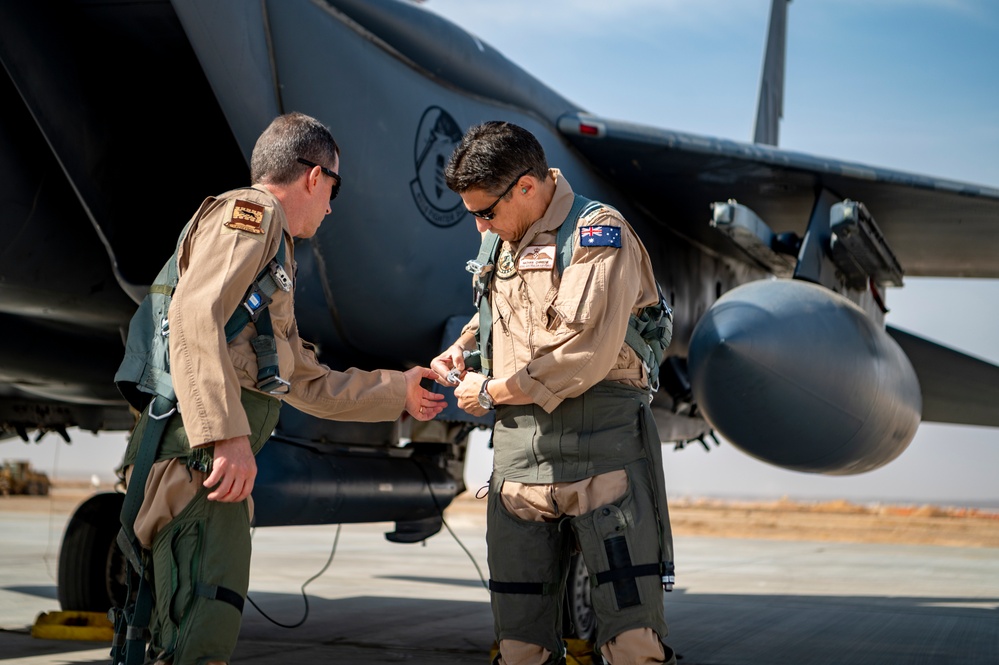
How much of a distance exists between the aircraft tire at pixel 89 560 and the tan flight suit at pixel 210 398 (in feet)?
Result: 13.1

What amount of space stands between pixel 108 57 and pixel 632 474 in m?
3.42

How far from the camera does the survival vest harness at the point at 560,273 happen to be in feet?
8.93

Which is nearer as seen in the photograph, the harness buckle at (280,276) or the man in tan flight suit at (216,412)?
the man in tan flight suit at (216,412)

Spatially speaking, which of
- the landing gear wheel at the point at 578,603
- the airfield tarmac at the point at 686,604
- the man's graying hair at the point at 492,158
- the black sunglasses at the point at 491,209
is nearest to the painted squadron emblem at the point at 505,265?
the black sunglasses at the point at 491,209

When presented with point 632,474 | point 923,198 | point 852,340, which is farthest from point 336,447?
point 923,198

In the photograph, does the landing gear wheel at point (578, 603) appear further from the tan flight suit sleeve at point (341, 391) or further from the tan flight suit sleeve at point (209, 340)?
the tan flight suit sleeve at point (209, 340)

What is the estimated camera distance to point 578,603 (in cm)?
546

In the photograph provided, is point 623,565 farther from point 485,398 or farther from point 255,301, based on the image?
point 255,301

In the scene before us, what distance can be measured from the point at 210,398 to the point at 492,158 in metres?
0.95

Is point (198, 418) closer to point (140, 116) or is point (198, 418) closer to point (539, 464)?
point (539, 464)

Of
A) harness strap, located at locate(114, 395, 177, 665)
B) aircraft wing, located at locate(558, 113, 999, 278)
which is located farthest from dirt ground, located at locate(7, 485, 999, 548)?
harness strap, located at locate(114, 395, 177, 665)

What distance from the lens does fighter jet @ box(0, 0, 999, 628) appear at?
4.47 m

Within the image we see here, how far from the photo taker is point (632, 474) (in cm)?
260

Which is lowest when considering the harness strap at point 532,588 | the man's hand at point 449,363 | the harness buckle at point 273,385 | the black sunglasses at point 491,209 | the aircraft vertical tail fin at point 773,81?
the harness strap at point 532,588
